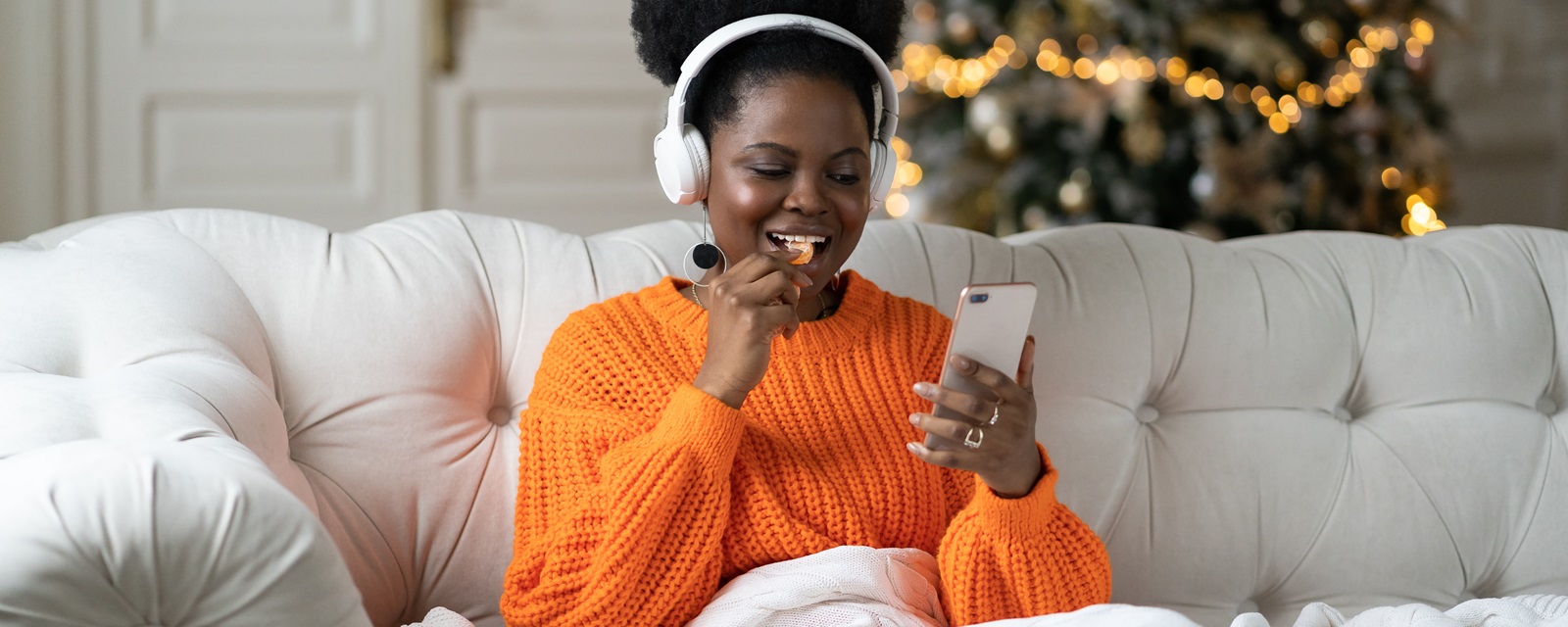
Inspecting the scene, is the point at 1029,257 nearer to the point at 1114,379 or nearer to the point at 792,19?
the point at 1114,379

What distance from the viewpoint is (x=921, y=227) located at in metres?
1.66

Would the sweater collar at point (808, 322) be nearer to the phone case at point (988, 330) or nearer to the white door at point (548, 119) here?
the phone case at point (988, 330)

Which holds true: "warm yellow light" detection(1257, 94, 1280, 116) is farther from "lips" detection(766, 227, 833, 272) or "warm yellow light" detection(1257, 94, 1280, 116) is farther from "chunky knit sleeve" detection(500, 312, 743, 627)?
"chunky knit sleeve" detection(500, 312, 743, 627)

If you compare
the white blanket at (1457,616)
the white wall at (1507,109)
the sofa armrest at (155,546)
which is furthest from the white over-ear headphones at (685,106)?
the white wall at (1507,109)

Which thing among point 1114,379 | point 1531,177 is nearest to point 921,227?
point 1114,379

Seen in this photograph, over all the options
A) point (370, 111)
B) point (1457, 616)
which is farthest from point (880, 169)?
point (370, 111)

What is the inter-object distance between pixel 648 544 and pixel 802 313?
334 mm

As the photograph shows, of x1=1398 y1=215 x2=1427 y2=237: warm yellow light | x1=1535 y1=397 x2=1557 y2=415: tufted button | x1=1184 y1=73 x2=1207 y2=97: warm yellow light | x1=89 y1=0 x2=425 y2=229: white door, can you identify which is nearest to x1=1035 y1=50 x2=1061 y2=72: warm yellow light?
x1=1184 y1=73 x2=1207 y2=97: warm yellow light

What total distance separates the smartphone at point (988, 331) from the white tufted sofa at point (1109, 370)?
42 cm

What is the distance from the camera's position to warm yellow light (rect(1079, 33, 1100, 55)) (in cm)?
302

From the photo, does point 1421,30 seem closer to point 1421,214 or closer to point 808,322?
point 1421,214

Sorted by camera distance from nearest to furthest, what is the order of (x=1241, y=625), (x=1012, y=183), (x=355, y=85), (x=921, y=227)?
(x=1241, y=625)
(x=921, y=227)
(x=1012, y=183)
(x=355, y=85)

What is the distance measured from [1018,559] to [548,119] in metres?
2.74

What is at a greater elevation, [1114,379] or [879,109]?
[879,109]
